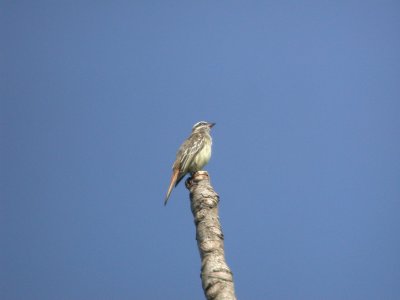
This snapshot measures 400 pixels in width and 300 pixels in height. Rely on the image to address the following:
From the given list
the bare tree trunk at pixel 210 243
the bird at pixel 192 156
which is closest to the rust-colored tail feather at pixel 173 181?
the bird at pixel 192 156

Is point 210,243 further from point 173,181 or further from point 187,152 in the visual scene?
point 187,152

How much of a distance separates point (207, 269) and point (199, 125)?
10.2 m

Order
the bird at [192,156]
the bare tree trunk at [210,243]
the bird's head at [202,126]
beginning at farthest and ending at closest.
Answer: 1. the bird's head at [202,126]
2. the bird at [192,156]
3. the bare tree trunk at [210,243]

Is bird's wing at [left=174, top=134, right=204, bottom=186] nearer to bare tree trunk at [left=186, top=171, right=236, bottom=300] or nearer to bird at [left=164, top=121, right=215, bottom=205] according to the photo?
bird at [left=164, top=121, right=215, bottom=205]

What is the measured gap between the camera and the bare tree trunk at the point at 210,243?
657 cm

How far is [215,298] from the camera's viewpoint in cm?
648

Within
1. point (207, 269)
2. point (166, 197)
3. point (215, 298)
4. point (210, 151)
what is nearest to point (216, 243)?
point (207, 269)

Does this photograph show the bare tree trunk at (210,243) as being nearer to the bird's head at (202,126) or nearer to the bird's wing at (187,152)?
the bird's wing at (187,152)

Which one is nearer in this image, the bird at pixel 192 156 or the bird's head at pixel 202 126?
the bird at pixel 192 156

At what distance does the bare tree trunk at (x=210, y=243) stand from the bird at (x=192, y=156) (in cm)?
477

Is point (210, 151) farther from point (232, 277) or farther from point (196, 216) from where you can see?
point (232, 277)

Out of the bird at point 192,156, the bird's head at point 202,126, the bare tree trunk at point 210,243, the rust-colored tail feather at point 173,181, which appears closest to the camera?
the bare tree trunk at point 210,243

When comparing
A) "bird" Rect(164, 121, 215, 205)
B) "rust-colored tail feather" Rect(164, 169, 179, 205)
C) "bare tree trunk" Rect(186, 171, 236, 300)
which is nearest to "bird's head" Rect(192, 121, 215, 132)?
"bird" Rect(164, 121, 215, 205)

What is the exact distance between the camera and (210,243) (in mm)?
7145
